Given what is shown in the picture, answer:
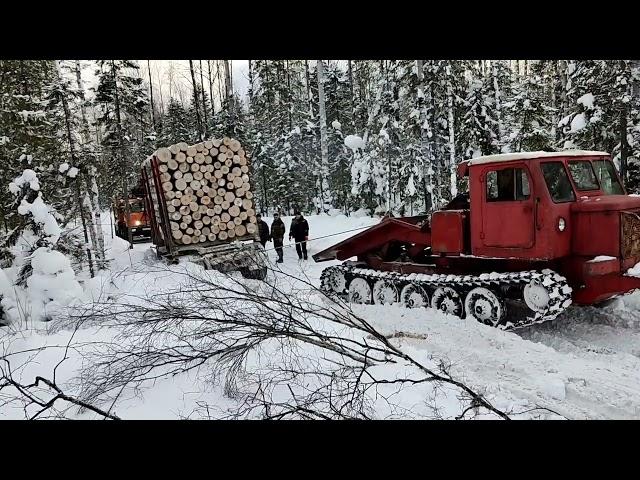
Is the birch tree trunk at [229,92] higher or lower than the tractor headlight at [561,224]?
higher

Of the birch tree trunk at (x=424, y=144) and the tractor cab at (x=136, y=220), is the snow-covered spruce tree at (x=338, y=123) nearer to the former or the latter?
the birch tree trunk at (x=424, y=144)

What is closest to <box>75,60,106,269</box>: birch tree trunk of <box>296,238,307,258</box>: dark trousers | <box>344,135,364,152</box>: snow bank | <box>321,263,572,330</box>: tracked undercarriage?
<box>296,238,307,258</box>: dark trousers

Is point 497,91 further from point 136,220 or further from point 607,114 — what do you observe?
point 136,220

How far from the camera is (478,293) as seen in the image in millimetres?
7109

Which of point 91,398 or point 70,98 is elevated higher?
point 70,98

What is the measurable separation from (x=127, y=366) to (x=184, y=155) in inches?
338

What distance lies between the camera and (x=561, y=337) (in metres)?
6.48

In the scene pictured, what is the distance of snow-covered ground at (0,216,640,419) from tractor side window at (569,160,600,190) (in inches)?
69.7

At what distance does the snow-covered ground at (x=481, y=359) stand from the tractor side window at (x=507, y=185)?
1.84 m

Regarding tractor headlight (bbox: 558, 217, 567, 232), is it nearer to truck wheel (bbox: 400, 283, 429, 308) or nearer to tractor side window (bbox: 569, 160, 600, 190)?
tractor side window (bbox: 569, 160, 600, 190)

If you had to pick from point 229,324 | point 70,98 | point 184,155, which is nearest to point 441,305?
point 229,324

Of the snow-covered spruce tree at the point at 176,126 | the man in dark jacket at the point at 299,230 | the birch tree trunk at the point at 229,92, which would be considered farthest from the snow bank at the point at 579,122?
the snow-covered spruce tree at the point at 176,126

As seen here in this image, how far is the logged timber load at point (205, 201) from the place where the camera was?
11.0 meters
